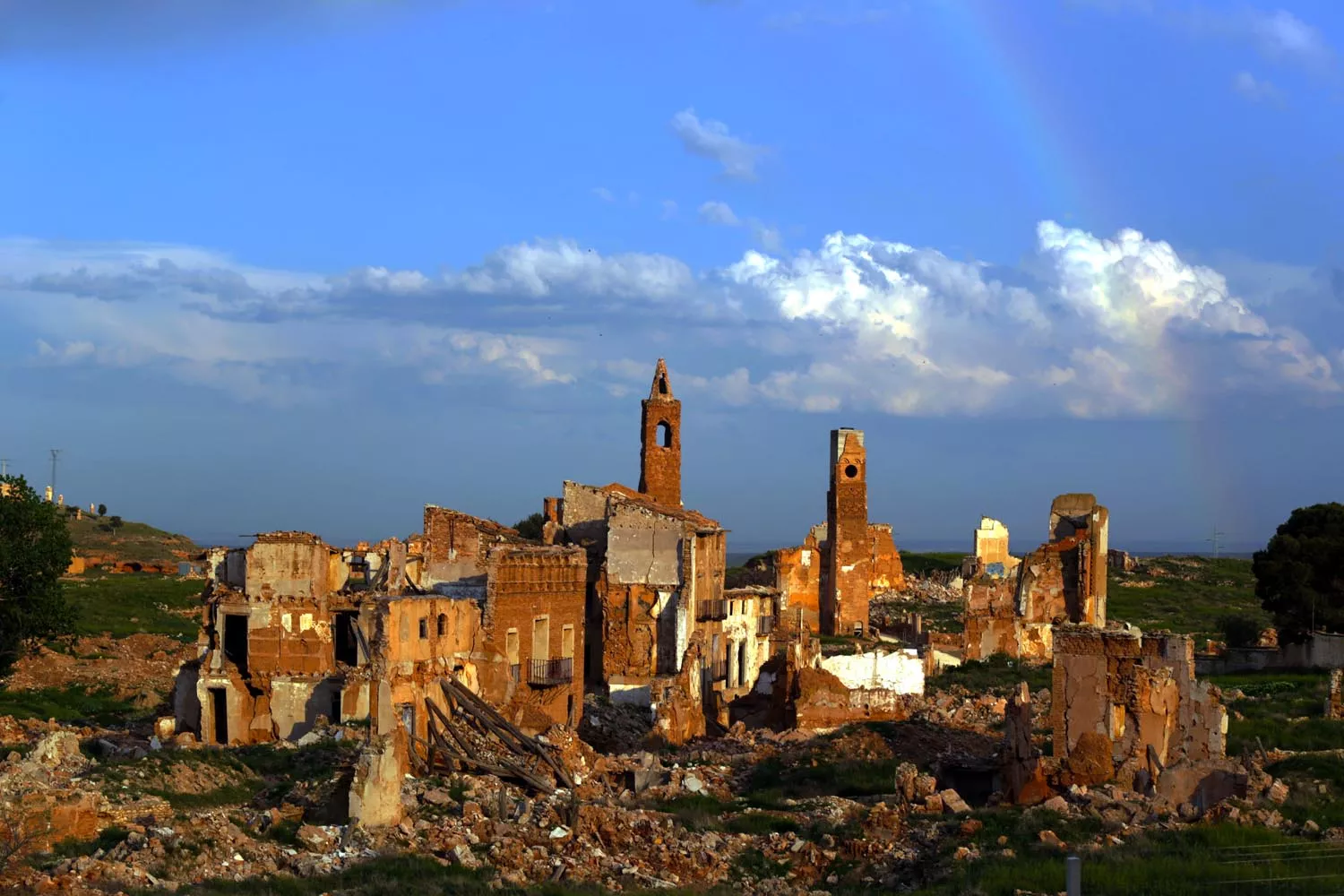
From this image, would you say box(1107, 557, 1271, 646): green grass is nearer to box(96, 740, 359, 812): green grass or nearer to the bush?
the bush

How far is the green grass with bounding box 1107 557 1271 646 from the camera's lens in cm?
7112

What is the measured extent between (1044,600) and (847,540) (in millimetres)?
12467

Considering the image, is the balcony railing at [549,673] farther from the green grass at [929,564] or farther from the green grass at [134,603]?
the green grass at [929,564]

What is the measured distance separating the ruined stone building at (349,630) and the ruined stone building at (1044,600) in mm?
19316

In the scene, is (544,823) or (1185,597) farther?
(1185,597)

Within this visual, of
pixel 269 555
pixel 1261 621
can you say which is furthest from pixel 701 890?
pixel 1261 621

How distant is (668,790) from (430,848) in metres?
6.98

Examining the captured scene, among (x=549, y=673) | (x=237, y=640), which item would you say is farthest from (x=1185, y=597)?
(x=237, y=640)

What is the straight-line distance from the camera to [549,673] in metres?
39.1

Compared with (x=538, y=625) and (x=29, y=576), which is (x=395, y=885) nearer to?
(x=538, y=625)

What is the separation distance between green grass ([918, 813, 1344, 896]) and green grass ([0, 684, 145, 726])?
27872 millimetres

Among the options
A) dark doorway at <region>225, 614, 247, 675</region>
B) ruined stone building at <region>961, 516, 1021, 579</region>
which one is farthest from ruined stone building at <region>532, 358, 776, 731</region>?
ruined stone building at <region>961, 516, 1021, 579</region>

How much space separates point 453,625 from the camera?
117ft

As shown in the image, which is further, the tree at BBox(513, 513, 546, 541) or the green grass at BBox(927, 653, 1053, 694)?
the tree at BBox(513, 513, 546, 541)
